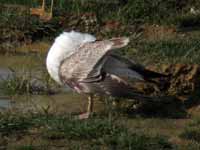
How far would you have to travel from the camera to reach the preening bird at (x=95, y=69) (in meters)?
6.61

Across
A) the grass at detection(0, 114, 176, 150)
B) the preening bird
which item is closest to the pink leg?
the preening bird

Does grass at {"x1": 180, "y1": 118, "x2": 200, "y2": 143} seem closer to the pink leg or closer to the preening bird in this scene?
the preening bird

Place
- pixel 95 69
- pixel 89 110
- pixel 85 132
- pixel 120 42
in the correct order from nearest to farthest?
pixel 85 132 → pixel 120 42 → pixel 95 69 → pixel 89 110

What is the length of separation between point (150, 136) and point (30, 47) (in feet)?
12.5

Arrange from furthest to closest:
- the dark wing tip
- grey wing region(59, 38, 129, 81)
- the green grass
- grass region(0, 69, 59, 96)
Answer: the green grass
grass region(0, 69, 59, 96)
grey wing region(59, 38, 129, 81)
the dark wing tip

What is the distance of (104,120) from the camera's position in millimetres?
6320

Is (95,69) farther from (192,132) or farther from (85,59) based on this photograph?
(192,132)

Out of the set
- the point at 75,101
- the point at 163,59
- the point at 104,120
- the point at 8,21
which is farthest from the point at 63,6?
the point at 104,120

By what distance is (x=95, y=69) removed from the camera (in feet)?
21.9

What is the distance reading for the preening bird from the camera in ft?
21.7

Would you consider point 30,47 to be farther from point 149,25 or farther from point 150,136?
point 150,136

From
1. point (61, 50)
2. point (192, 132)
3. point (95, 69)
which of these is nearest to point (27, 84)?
point (61, 50)

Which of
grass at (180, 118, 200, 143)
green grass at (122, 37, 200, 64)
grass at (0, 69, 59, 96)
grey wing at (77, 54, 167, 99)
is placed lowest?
grass at (0, 69, 59, 96)

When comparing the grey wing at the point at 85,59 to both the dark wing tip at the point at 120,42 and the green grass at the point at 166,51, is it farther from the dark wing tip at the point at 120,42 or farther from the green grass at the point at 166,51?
the green grass at the point at 166,51
